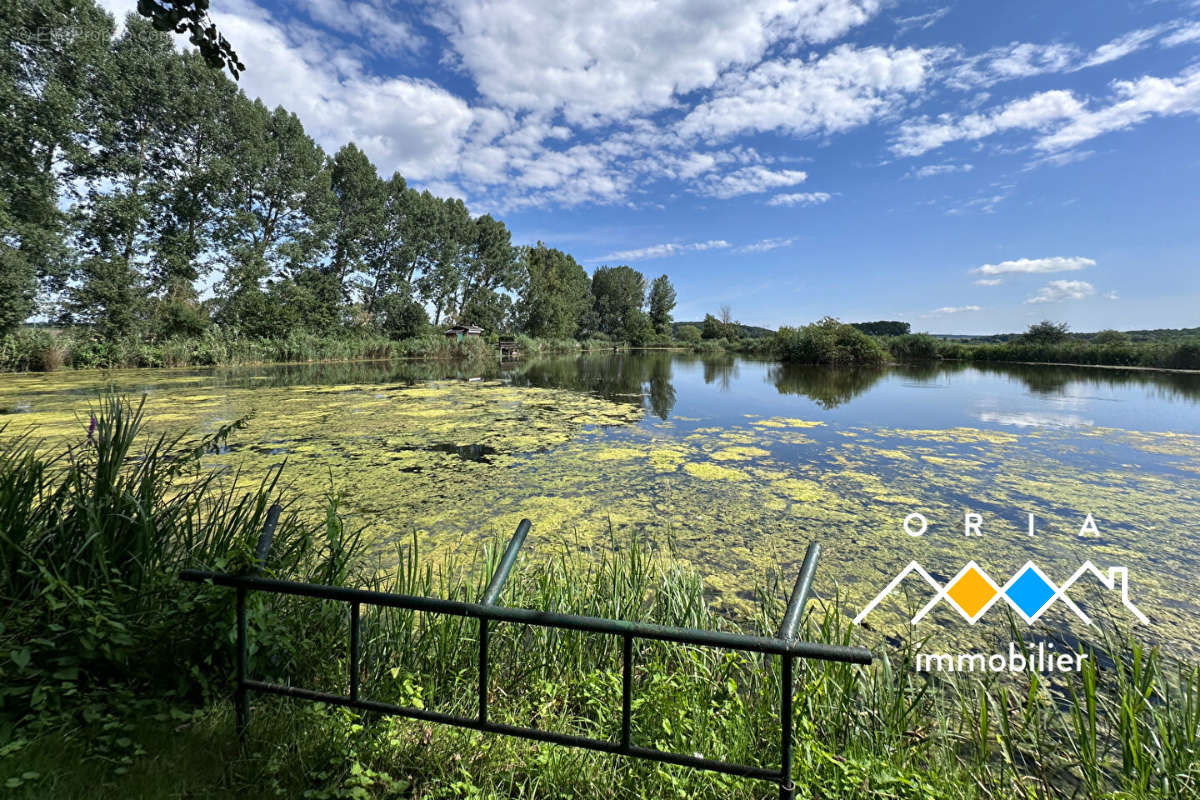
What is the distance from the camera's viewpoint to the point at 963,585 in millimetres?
2807

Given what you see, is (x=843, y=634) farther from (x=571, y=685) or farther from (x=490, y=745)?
(x=490, y=745)

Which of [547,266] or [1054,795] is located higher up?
[547,266]

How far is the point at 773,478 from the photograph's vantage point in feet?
15.7

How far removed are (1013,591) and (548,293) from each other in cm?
4096

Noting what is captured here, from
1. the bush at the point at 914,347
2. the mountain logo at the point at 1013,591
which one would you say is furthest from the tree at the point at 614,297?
the mountain logo at the point at 1013,591

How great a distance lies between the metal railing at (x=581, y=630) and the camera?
84 centimetres

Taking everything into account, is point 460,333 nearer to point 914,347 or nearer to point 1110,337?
point 914,347

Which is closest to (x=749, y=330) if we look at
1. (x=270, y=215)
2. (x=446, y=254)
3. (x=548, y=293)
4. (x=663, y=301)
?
(x=663, y=301)

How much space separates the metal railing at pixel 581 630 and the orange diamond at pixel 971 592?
2331mm

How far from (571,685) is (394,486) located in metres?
3.27

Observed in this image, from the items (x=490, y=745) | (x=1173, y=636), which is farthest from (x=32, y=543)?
(x=1173, y=636)

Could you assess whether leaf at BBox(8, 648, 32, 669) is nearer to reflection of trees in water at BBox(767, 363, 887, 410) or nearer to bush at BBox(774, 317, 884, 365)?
reflection of trees in water at BBox(767, 363, 887, 410)

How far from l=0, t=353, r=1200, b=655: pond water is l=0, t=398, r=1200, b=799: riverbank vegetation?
0.80 metres

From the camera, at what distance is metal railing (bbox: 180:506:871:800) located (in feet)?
2.76
